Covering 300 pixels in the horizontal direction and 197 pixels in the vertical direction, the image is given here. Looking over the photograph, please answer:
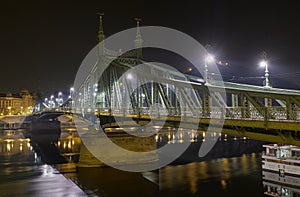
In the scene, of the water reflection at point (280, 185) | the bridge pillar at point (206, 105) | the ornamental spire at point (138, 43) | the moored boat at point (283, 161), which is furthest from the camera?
the ornamental spire at point (138, 43)

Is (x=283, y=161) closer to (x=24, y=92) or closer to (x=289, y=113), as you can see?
(x=289, y=113)

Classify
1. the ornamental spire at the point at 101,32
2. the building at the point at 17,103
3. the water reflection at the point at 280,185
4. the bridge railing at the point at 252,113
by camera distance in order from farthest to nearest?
the building at the point at 17,103 → the ornamental spire at the point at 101,32 → the water reflection at the point at 280,185 → the bridge railing at the point at 252,113

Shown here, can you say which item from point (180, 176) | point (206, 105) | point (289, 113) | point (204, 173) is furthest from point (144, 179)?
point (289, 113)

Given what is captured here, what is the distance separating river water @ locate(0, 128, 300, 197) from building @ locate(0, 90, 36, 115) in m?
96.5

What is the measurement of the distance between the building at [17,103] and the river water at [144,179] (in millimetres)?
96465

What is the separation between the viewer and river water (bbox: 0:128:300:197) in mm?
22469

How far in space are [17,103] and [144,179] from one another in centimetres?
12448

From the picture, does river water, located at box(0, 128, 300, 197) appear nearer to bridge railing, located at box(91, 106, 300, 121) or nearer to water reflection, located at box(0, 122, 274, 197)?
water reflection, located at box(0, 122, 274, 197)

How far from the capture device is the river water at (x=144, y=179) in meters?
22.5

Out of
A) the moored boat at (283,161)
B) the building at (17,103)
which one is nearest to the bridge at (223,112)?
the moored boat at (283,161)

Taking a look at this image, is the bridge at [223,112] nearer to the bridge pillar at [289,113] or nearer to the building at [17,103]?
the bridge pillar at [289,113]

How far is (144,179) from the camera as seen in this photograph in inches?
1038

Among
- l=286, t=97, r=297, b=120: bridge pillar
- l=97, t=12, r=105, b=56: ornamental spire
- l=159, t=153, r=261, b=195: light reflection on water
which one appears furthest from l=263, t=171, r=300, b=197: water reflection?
l=97, t=12, r=105, b=56: ornamental spire

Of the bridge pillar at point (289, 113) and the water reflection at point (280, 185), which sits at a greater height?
the bridge pillar at point (289, 113)
